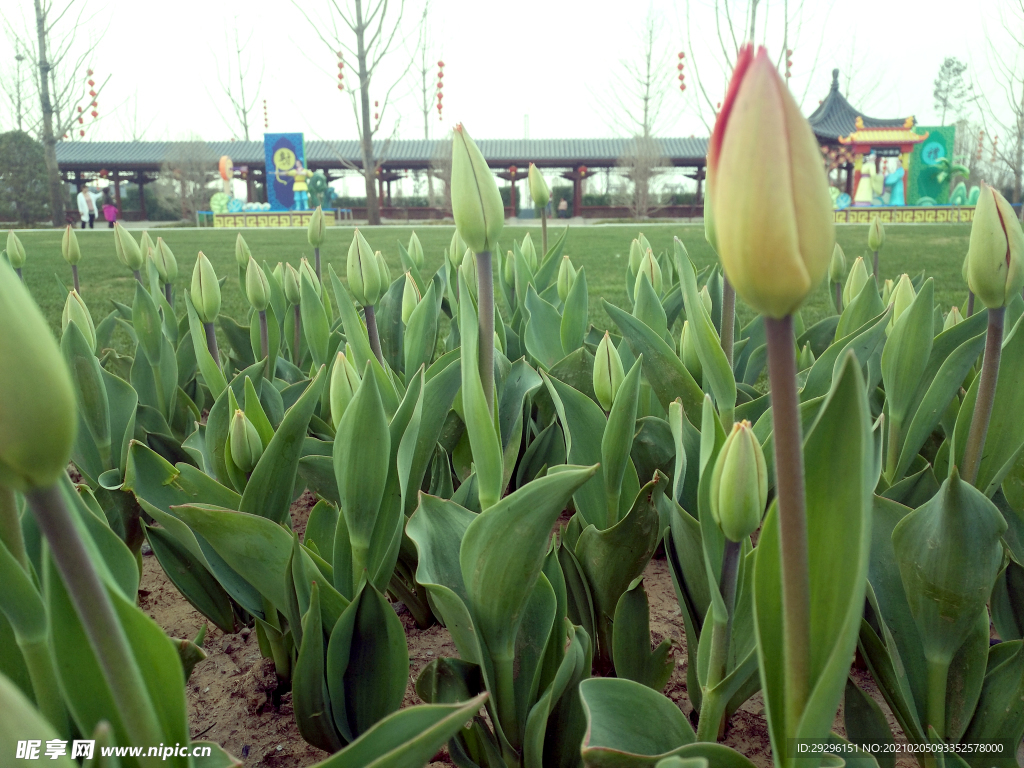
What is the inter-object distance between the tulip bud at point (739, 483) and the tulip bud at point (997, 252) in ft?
1.66

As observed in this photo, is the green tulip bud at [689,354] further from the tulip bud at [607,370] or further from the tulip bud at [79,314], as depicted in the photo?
the tulip bud at [79,314]

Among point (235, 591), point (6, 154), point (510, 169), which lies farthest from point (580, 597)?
point (510, 169)

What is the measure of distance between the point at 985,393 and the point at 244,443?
1089 millimetres

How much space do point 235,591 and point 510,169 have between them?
1252 inches

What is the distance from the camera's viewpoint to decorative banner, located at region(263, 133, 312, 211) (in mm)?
27406

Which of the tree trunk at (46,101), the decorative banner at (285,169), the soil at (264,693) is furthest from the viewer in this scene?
the decorative banner at (285,169)

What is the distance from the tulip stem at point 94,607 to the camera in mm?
411

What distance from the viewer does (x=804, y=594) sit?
49cm

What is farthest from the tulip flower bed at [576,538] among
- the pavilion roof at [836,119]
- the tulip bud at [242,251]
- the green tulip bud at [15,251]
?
the pavilion roof at [836,119]

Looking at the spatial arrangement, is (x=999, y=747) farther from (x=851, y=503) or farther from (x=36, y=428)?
(x=36, y=428)

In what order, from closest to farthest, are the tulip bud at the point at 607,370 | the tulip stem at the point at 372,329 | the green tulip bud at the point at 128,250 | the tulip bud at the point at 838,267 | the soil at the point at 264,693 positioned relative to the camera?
the soil at the point at 264,693 → the tulip bud at the point at 607,370 → the tulip stem at the point at 372,329 → the green tulip bud at the point at 128,250 → the tulip bud at the point at 838,267

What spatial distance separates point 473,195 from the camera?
95cm

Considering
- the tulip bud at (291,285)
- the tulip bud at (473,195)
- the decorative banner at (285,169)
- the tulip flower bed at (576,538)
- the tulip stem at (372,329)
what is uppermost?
the decorative banner at (285,169)

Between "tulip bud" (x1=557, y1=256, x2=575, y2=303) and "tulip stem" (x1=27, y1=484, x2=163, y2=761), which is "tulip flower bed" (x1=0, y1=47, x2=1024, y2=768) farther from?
"tulip bud" (x1=557, y1=256, x2=575, y2=303)
